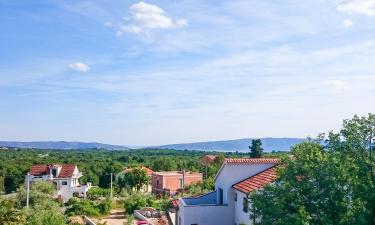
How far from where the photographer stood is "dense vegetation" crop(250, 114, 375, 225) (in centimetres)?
1476

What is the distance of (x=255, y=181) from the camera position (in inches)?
1127

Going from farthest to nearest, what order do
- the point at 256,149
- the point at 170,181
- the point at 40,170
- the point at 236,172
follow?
the point at 40,170, the point at 170,181, the point at 256,149, the point at 236,172

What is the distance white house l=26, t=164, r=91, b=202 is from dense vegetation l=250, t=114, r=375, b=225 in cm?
6346

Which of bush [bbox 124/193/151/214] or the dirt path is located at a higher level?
bush [bbox 124/193/151/214]

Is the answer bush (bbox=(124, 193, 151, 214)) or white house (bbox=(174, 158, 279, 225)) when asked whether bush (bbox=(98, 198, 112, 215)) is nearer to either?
bush (bbox=(124, 193, 151, 214))

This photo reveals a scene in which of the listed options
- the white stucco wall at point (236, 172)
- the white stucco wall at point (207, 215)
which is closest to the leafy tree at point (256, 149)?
the white stucco wall at point (236, 172)

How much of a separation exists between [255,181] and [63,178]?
185 feet

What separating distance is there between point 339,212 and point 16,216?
2453 centimetres

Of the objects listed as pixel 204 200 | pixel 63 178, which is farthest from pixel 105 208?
pixel 204 200

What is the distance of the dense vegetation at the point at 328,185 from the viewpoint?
14.8 m

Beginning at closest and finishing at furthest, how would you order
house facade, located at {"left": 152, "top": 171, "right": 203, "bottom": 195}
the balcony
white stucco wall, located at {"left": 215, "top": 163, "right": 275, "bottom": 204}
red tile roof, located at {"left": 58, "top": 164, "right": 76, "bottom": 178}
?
white stucco wall, located at {"left": 215, "top": 163, "right": 275, "bottom": 204}, the balcony, red tile roof, located at {"left": 58, "top": 164, "right": 76, "bottom": 178}, house facade, located at {"left": 152, "top": 171, "right": 203, "bottom": 195}

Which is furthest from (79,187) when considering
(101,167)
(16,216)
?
(16,216)

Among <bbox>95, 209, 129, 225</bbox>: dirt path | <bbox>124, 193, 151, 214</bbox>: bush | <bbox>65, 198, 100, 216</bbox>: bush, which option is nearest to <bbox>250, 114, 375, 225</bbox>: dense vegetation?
<bbox>95, 209, 129, 225</bbox>: dirt path

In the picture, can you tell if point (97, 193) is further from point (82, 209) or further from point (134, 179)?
point (82, 209)
